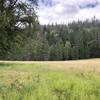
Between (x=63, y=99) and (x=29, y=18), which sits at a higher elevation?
(x=29, y=18)

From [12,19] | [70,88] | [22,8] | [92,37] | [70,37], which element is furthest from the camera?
[70,37]

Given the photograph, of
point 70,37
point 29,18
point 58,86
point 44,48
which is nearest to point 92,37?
point 70,37

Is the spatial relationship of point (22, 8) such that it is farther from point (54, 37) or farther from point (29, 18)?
point (54, 37)

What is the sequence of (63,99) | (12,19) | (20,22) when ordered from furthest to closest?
1. (20,22)
2. (12,19)
3. (63,99)

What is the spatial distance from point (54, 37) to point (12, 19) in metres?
99.3

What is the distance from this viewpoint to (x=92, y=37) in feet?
338

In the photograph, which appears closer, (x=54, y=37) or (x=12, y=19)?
(x=12, y=19)

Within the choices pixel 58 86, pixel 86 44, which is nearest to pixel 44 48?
pixel 86 44

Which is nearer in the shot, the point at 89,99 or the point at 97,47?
the point at 89,99

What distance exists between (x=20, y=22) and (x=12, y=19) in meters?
2.76

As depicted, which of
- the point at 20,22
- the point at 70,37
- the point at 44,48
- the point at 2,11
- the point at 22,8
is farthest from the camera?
the point at 70,37

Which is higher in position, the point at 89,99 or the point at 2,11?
the point at 2,11

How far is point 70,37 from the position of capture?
112250mm

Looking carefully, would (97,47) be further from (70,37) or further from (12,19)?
(12,19)
